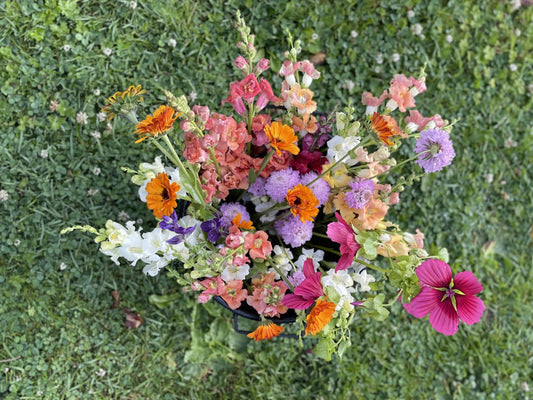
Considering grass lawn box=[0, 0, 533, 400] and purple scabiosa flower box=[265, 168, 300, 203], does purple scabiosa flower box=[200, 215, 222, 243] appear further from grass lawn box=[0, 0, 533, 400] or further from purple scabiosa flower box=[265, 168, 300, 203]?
grass lawn box=[0, 0, 533, 400]

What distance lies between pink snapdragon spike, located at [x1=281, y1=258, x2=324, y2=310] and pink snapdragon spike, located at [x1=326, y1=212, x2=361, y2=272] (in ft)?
0.21

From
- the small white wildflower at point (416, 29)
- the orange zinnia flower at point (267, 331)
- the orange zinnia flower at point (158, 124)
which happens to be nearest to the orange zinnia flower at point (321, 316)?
the orange zinnia flower at point (267, 331)

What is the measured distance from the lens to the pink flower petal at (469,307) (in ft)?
2.82

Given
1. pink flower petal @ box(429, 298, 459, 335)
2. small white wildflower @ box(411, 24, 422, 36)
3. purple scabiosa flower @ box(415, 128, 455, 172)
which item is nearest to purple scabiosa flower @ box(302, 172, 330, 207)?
purple scabiosa flower @ box(415, 128, 455, 172)

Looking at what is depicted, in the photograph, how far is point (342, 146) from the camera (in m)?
1.02

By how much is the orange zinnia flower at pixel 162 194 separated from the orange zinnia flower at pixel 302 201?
0.74ft

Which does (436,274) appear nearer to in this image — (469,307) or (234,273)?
(469,307)

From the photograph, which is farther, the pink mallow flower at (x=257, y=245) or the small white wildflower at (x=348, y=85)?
the small white wildflower at (x=348, y=85)

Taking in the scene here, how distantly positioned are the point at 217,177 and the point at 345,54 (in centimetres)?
102

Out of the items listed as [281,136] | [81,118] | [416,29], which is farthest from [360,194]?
[416,29]

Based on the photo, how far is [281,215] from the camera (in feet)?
3.73

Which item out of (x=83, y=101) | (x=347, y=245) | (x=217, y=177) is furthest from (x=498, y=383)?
(x=83, y=101)

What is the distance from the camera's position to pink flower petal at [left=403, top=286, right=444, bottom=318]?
88cm

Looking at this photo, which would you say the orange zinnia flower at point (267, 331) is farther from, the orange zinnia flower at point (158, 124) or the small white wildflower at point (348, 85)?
the small white wildflower at point (348, 85)
